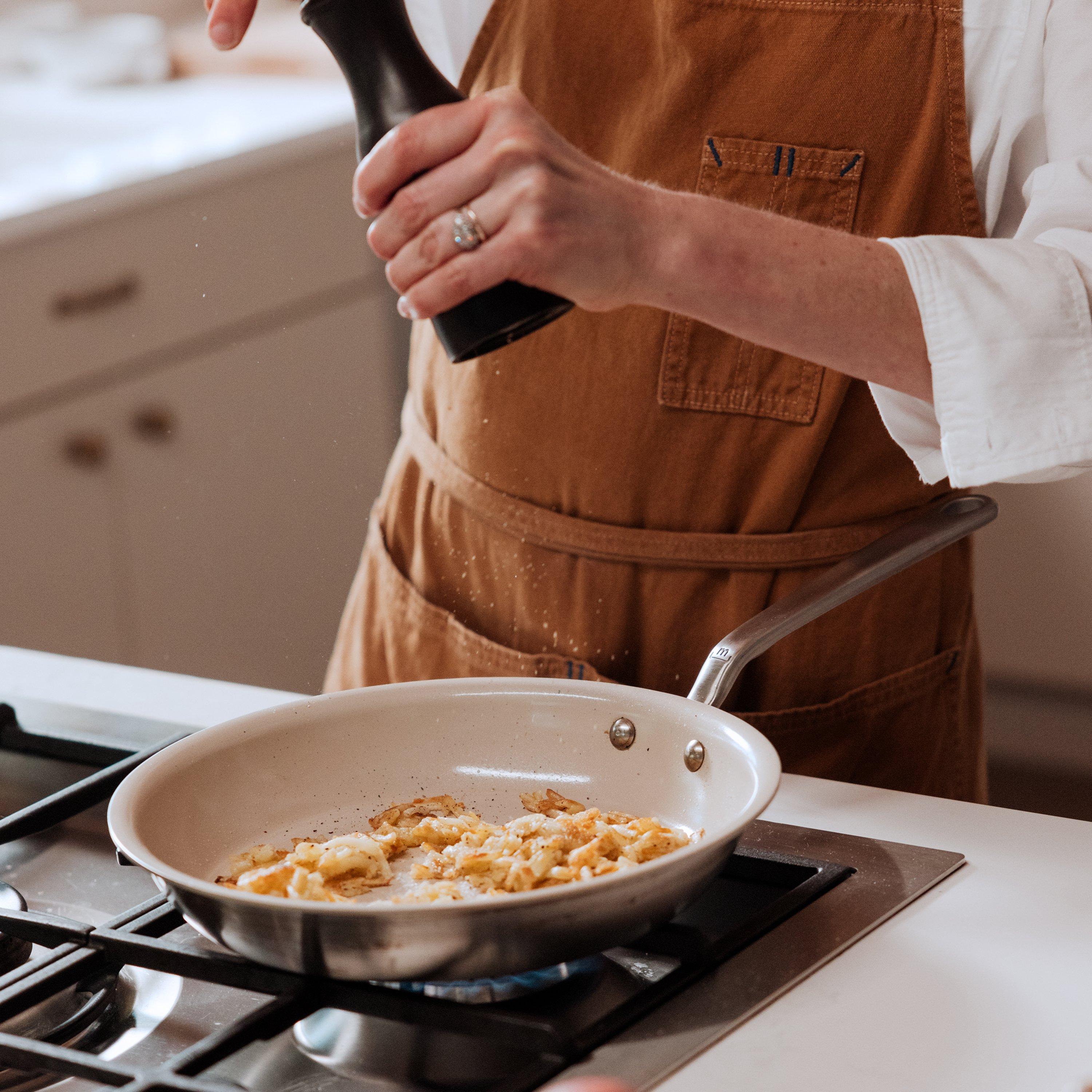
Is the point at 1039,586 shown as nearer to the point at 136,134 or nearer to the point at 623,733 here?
the point at 623,733

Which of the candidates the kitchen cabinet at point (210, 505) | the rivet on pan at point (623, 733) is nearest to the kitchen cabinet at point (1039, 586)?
the rivet on pan at point (623, 733)

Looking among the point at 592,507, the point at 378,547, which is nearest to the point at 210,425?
the point at 378,547

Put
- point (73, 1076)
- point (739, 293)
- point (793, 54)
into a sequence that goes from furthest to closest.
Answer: point (793, 54)
point (739, 293)
point (73, 1076)

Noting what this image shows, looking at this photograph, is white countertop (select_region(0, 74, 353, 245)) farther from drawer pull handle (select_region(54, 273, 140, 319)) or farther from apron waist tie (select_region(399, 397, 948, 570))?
apron waist tie (select_region(399, 397, 948, 570))

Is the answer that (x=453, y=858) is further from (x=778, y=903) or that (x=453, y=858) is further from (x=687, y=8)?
(x=687, y=8)

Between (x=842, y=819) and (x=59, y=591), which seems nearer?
(x=842, y=819)

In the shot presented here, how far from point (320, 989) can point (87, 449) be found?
61.3 inches

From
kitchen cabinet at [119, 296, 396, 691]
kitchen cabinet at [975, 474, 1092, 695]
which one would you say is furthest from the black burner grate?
kitchen cabinet at [119, 296, 396, 691]

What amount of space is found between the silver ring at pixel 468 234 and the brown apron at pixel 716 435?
0.26 meters

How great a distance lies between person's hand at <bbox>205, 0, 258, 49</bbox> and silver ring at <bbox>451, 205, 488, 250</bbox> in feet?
0.78

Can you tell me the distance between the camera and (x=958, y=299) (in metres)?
0.71

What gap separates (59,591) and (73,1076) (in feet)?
5.24

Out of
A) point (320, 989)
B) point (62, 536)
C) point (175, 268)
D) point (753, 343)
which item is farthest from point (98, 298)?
point (320, 989)

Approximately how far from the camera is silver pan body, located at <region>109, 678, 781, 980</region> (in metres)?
0.52
